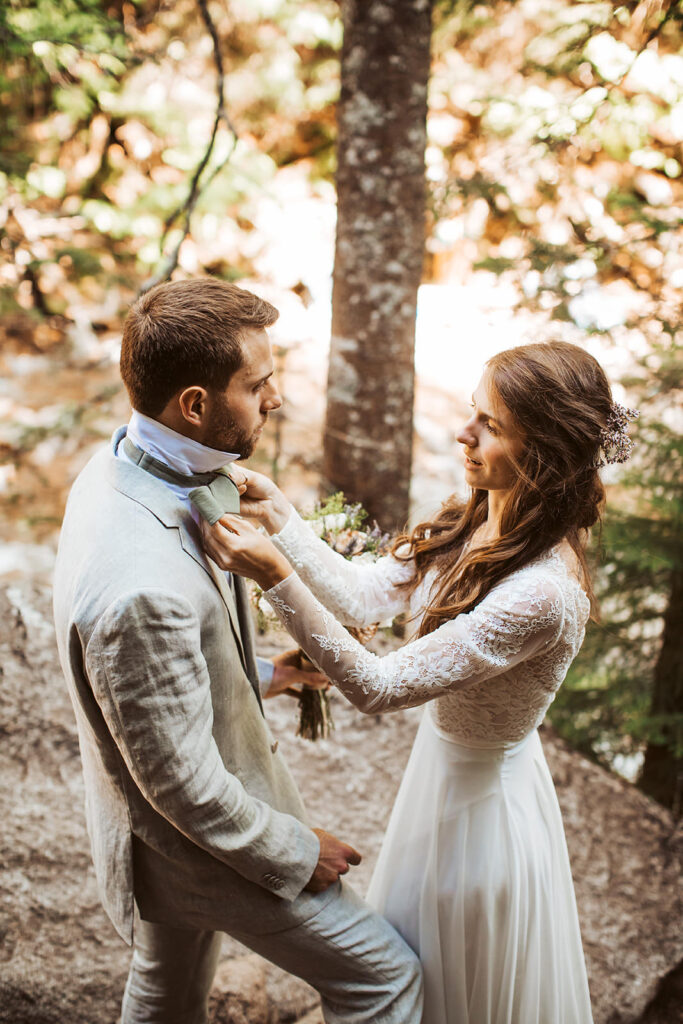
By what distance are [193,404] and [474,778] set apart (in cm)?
139

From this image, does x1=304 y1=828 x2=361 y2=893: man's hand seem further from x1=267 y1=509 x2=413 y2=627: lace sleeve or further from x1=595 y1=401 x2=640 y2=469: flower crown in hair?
x1=595 y1=401 x2=640 y2=469: flower crown in hair

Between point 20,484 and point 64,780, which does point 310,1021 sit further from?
point 20,484

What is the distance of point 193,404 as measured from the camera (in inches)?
70.6

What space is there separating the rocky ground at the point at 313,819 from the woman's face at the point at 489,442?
0.96 metres

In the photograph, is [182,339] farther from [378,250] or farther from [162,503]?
[378,250]

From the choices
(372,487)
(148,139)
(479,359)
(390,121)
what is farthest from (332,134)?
(372,487)

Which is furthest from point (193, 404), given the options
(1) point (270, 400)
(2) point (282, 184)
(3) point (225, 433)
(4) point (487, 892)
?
(2) point (282, 184)

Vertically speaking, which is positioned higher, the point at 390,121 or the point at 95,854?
the point at 390,121

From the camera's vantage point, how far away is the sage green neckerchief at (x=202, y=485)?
5.77ft

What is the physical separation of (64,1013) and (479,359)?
286 inches

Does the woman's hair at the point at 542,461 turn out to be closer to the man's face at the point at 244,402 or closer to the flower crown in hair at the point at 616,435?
the flower crown in hair at the point at 616,435

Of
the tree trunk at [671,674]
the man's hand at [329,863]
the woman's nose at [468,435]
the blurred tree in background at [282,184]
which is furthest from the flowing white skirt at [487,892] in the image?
the blurred tree in background at [282,184]

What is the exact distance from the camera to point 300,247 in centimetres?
859

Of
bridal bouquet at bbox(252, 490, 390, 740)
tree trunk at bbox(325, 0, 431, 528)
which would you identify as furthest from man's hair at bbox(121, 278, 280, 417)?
tree trunk at bbox(325, 0, 431, 528)
